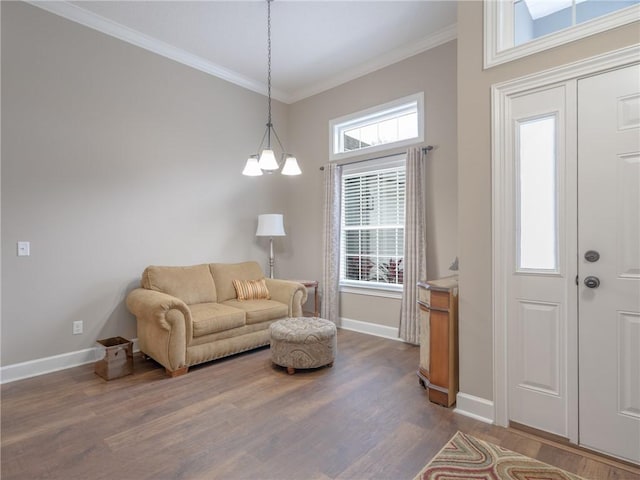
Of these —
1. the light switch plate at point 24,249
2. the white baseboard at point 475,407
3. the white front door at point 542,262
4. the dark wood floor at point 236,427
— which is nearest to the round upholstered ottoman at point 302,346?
the dark wood floor at point 236,427

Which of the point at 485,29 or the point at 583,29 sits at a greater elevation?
the point at 485,29

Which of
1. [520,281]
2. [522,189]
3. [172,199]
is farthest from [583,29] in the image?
[172,199]

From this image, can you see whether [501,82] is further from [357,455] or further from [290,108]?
[290,108]

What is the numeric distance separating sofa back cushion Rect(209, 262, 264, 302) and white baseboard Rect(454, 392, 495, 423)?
2.77m

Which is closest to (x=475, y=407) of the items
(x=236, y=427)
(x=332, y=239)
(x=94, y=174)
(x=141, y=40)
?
(x=236, y=427)

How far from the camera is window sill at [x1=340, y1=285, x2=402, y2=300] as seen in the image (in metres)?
4.20

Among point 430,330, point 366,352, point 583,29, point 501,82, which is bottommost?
point 366,352

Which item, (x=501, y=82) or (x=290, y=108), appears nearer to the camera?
(x=501, y=82)

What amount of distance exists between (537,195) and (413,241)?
1790 mm

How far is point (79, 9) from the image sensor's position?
3.30 meters

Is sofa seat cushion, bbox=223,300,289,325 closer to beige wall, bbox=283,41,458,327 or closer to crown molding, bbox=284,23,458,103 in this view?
beige wall, bbox=283,41,458,327

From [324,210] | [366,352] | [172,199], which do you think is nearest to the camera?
[366,352]

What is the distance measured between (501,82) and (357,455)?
2.53 m

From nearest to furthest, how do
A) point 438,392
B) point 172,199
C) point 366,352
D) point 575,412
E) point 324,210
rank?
1. point 575,412
2. point 438,392
3. point 366,352
4. point 172,199
5. point 324,210
